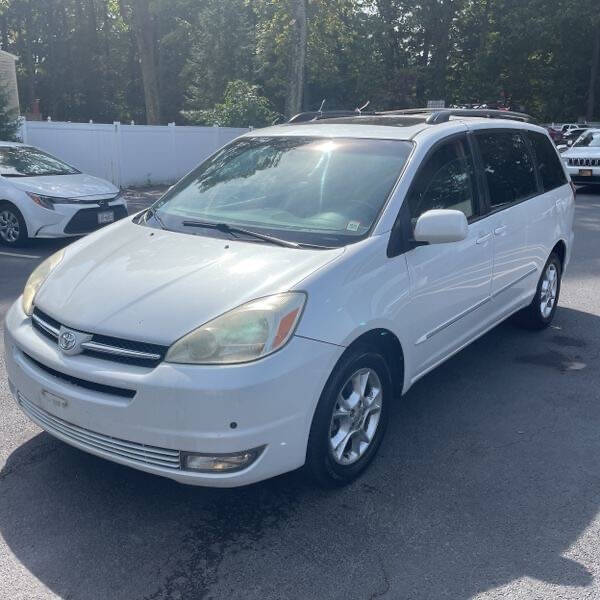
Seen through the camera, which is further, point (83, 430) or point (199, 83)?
point (199, 83)

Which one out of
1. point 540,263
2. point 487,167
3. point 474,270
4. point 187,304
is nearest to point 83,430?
point 187,304

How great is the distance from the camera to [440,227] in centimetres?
398

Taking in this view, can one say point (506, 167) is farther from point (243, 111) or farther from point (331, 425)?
point (243, 111)

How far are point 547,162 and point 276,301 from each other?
12.8 ft

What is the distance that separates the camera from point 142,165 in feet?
69.4

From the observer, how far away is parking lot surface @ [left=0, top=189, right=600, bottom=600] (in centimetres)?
306

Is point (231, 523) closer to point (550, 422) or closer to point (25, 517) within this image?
point (25, 517)

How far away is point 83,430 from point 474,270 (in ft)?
8.78

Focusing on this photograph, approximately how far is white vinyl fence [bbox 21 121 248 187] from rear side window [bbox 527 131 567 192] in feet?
48.2

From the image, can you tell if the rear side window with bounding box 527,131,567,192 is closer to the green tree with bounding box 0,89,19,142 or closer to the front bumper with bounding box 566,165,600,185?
the front bumper with bounding box 566,165,600,185

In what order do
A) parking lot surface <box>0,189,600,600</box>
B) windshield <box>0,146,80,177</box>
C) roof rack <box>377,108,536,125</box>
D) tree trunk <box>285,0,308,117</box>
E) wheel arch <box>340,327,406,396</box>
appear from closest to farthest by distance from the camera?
parking lot surface <box>0,189,600,600</box>, wheel arch <box>340,327,406,396</box>, roof rack <box>377,108,536,125</box>, windshield <box>0,146,80,177</box>, tree trunk <box>285,0,308,117</box>

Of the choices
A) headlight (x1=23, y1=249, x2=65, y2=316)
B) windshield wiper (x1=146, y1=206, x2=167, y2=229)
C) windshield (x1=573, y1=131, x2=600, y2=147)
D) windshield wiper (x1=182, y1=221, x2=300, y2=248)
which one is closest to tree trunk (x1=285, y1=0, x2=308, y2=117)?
windshield (x1=573, y1=131, x2=600, y2=147)

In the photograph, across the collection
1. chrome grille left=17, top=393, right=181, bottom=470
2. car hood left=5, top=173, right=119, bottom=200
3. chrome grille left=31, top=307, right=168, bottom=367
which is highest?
chrome grille left=31, top=307, right=168, bottom=367

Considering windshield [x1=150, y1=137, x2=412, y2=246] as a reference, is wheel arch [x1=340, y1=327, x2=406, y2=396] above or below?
below
